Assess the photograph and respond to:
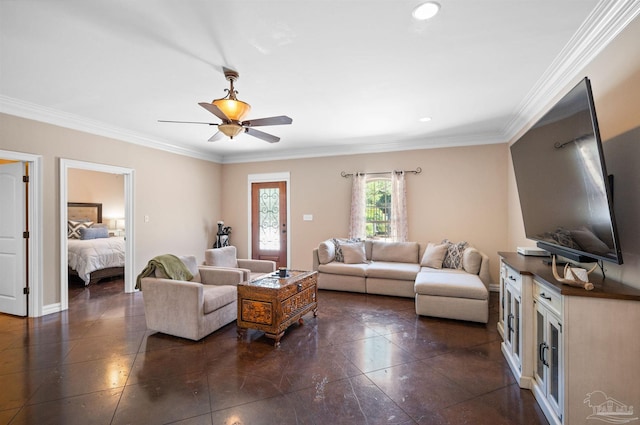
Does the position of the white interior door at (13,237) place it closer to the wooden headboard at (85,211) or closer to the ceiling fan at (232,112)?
the ceiling fan at (232,112)

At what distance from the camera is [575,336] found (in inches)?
64.7

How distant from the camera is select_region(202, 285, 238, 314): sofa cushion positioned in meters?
3.08

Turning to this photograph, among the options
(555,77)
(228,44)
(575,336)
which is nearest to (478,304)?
(575,336)

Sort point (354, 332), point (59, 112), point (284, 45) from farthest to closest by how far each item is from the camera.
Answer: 1. point (59, 112)
2. point (354, 332)
3. point (284, 45)

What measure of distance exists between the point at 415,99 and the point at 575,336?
278 centimetres

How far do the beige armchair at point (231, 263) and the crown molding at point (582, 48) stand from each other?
3952 millimetres

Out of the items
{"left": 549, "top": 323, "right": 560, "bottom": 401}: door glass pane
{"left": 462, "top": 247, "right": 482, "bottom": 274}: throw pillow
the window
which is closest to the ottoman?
{"left": 462, "top": 247, "right": 482, "bottom": 274}: throw pillow

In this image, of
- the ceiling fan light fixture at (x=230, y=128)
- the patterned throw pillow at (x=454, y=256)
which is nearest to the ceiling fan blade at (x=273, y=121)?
the ceiling fan light fixture at (x=230, y=128)

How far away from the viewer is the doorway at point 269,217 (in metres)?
6.44

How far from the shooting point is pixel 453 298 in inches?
139

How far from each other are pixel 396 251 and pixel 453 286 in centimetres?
164

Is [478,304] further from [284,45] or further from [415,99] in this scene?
[284,45]

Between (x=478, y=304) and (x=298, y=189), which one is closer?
(x=478, y=304)

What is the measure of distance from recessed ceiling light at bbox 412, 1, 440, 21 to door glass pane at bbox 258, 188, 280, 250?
193 inches
